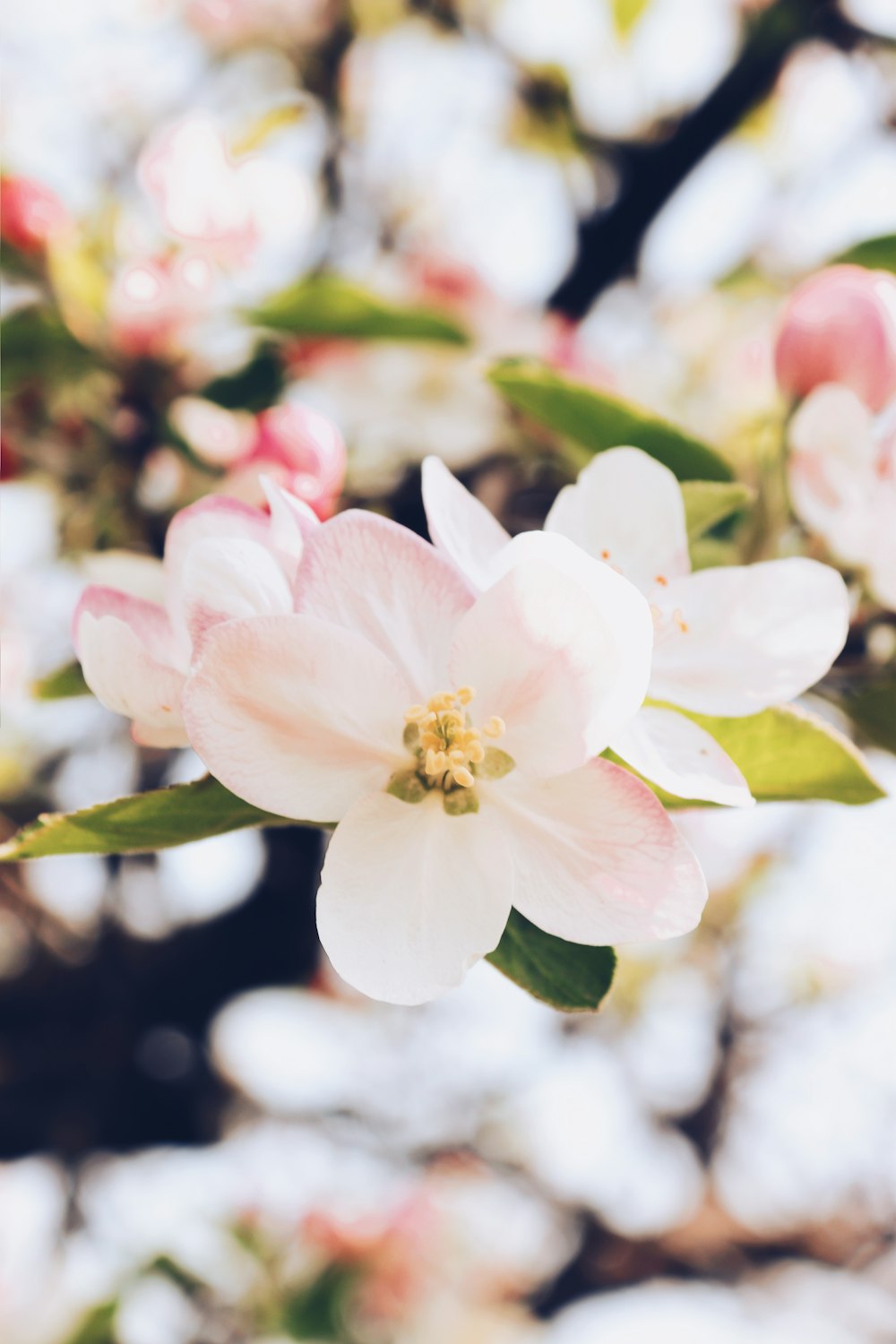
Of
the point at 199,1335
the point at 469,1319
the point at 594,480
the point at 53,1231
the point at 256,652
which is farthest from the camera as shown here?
the point at 469,1319

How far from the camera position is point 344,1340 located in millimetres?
1962

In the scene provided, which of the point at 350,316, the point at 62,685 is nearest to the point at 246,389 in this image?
the point at 350,316

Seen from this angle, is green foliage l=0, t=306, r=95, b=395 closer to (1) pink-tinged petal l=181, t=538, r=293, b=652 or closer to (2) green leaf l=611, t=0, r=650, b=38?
(1) pink-tinged petal l=181, t=538, r=293, b=652

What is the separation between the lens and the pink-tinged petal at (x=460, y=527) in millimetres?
441

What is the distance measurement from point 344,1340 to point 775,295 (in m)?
1.90

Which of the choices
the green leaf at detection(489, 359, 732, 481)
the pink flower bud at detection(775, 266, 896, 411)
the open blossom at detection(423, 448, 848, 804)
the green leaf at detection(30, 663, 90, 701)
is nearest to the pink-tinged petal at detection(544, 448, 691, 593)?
the open blossom at detection(423, 448, 848, 804)

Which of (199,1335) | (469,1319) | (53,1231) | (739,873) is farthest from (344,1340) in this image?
(739,873)

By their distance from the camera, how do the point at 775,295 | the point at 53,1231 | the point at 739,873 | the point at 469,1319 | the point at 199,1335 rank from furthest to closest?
the point at 469,1319 < the point at 739,873 < the point at 53,1231 < the point at 199,1335 < the point at 775,295

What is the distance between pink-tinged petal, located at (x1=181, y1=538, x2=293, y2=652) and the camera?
418 mm

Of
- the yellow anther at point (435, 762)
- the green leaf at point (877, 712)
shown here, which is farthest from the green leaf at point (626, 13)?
the yellow anther at point (435, 762)

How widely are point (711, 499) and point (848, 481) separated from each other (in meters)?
0.13

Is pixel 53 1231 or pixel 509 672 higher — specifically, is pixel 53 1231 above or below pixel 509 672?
below

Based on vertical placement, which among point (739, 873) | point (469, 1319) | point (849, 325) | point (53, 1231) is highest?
point (849, 325)

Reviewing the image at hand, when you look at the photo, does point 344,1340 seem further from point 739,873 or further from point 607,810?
point 607,810
